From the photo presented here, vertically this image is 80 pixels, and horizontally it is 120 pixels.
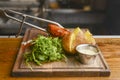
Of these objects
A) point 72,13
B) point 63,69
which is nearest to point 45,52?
point 63,69

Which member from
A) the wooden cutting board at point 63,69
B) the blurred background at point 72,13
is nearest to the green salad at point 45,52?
the wooden cutting board at point 63,69

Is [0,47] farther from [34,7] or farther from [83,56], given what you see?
[34,7]

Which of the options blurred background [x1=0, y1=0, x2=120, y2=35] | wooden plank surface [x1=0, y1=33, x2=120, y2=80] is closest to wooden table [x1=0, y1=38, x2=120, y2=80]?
wooden plank surface [x1=0, y1=33, x2=120, y2=80]

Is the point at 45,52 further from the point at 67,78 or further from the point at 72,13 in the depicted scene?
the point at 72,13

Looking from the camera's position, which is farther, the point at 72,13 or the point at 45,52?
the point at 72,13

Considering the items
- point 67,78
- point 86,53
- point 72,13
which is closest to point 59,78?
point 67,78

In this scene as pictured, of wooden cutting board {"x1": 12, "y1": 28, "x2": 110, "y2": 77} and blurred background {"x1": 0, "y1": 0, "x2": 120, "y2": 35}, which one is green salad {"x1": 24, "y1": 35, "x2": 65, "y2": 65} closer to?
wooden cutting board {"x1": 12, "y1": 28, "x2": 110, "y2": 77}
